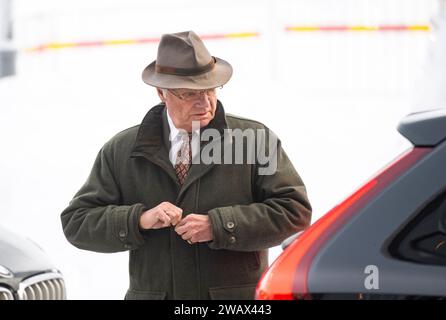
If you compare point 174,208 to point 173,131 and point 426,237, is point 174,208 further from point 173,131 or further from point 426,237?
point 426,237

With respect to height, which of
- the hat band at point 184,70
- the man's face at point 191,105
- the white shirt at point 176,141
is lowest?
the white shirt at point 176,141

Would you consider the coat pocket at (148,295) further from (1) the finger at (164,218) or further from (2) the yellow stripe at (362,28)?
(2) the yellow stripe at (362,28)

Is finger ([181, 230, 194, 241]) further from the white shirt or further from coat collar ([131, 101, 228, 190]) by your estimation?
the white shirt

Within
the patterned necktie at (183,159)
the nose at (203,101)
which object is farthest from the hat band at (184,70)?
the patterned necktie at (183,159)

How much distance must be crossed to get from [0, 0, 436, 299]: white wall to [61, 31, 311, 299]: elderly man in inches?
138

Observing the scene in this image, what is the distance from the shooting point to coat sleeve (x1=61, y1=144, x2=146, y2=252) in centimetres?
418

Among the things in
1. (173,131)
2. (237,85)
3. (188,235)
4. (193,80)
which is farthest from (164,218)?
(237,85)

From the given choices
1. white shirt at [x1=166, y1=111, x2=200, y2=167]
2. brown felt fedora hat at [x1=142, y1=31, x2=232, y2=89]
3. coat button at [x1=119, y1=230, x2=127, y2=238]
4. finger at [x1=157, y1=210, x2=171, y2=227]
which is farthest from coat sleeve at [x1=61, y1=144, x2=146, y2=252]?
brown felt fedora hat at [x1=142, y1=31, x2=232, y2=89]

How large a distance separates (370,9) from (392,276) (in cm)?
637

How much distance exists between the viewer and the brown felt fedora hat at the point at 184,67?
14.0 feet

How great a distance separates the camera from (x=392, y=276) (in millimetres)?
3039
